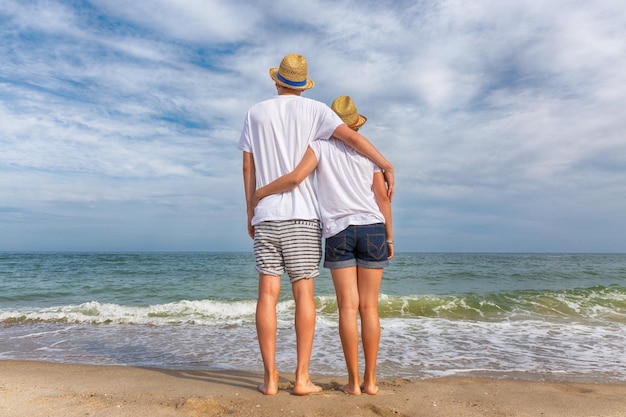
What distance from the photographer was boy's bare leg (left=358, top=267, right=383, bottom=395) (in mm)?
2791

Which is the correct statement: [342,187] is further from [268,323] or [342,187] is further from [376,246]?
[268,323]

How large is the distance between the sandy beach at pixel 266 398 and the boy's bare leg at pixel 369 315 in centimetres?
13

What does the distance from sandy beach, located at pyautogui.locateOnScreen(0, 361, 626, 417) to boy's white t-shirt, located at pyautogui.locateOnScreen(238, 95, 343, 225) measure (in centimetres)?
109

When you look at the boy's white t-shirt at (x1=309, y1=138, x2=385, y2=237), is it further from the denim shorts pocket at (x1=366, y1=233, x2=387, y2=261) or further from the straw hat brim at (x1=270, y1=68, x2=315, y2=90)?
the straw hat brim at (x1=270, y1=68, x2=315, y2=90)

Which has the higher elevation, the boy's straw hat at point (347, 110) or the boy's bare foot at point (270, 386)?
the boy's straw hat at point (347, 110)

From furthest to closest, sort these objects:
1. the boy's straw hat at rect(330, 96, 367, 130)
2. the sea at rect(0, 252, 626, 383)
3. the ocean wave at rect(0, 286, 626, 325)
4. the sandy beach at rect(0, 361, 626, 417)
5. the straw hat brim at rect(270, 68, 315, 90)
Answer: the ocean wave at rect(0, 286, 626, 325), the sea at rect(0, 252, 626, 383), the boy's straw hat at rect(330, 96, 367, 130), the straw hat brim at rect(270, 68, 315, 90), the sandy beach at rect(0, 361, 626, 417)

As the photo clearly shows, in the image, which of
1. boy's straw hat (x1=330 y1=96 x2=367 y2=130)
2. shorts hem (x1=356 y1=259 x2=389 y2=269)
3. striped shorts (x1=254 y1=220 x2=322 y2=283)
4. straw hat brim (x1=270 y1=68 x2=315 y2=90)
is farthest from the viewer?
boy's straw hat (x1=330 y1=96 x2=367 y2=130)

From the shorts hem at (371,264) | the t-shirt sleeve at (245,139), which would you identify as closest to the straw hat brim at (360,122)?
the t-shirt sleeve at (245,139)

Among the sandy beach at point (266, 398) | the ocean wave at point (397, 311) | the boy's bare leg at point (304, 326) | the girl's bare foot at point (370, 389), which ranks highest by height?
the boy's bare leg at point (304, 326)

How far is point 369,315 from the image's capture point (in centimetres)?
281

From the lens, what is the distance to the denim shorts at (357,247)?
2738mm

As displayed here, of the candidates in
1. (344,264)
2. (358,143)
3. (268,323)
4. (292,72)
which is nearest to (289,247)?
(344,264)

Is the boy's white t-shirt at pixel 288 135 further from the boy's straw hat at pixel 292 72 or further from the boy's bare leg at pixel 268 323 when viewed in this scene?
the boy's bare leg at pixel 268 323

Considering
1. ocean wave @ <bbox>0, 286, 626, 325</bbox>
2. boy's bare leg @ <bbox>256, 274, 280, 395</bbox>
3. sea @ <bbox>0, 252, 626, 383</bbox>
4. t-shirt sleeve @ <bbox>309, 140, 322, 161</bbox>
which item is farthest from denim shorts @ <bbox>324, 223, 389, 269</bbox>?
ocean wave @ <bbox>0, 286, 626, 325</bbox>
